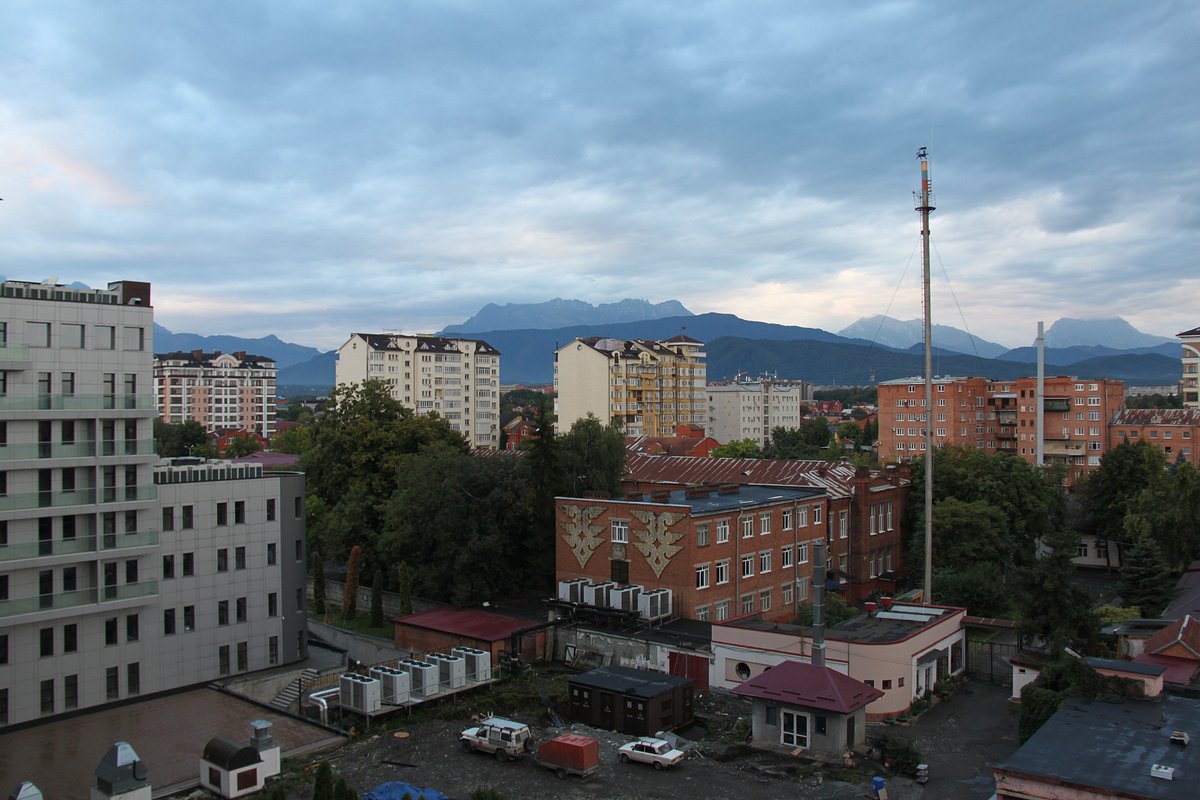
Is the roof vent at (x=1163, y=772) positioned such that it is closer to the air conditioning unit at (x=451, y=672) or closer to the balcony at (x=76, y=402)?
the air conditioning unit at (x=451, y=672)

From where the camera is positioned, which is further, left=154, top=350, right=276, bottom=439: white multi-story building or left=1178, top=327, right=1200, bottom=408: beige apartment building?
left=154, top=350, right=276, bottom=439: white multi-story building

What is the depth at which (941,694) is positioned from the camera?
29.5 meters

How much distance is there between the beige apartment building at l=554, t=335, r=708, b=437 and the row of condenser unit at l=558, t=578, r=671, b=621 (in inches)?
2604

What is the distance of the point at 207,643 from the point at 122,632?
3122 mm

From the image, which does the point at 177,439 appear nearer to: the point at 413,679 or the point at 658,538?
the point at 658,538

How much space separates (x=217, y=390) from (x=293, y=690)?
13466 centimetres

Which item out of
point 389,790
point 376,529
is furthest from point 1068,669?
point 376,529

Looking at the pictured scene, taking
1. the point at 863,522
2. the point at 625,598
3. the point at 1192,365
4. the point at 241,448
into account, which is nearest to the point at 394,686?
the point at 625,598

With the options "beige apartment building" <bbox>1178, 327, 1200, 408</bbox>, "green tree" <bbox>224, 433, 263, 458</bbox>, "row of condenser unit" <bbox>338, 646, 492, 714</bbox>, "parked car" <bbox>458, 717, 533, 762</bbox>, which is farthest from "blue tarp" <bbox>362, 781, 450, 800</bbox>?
"beige apartment building" <bbox>1178, 327, 1200, 408</bbox>

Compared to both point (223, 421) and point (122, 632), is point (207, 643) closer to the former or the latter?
point (122, 632)

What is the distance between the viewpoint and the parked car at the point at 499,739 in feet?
78.5

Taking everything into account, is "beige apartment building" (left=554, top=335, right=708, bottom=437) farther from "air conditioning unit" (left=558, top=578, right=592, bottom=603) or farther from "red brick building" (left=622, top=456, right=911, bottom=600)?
"air conditioning unit" (left=558, top=578, right=592, bottom=603)

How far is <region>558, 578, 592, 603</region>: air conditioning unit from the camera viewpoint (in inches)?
1368

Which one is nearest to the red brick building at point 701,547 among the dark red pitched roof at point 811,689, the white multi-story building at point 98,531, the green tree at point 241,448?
the dark red pitched roof at point 811,689
